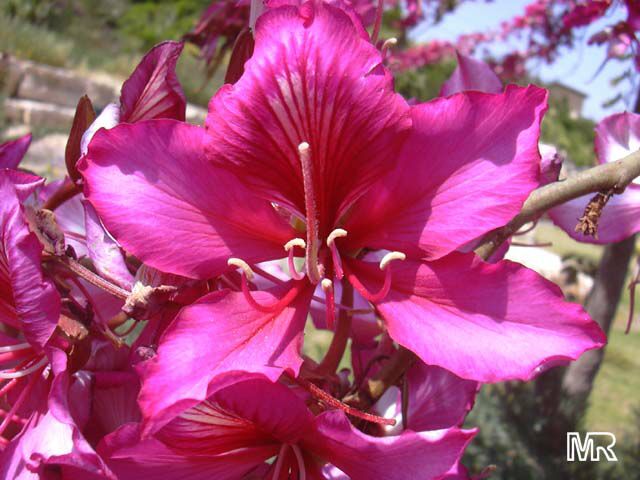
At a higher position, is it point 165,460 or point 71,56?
point 165,460

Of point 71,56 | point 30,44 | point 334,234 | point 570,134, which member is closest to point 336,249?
point 334,234

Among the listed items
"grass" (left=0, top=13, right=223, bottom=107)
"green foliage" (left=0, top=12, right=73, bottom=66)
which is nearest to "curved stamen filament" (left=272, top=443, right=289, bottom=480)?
"grass" (left=0, top=13, right=223, bottom=107)

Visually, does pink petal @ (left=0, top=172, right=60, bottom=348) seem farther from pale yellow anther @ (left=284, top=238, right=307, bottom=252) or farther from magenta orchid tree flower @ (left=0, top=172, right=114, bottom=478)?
pale yellow anther @ (left=284, top=238, right=307, bottom=252)

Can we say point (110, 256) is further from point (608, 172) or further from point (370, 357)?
point (608, 172)

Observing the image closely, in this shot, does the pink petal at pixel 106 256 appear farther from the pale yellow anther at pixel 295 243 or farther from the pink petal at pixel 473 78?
the pink petal at pixel 473 78

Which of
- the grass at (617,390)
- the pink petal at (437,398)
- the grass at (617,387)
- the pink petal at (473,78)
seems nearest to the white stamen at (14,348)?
the pink petal at (437,398)

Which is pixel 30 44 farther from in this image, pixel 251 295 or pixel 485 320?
pixel 485 320

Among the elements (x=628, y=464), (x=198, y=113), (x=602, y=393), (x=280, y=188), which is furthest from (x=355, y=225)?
(x=198, y=113)
